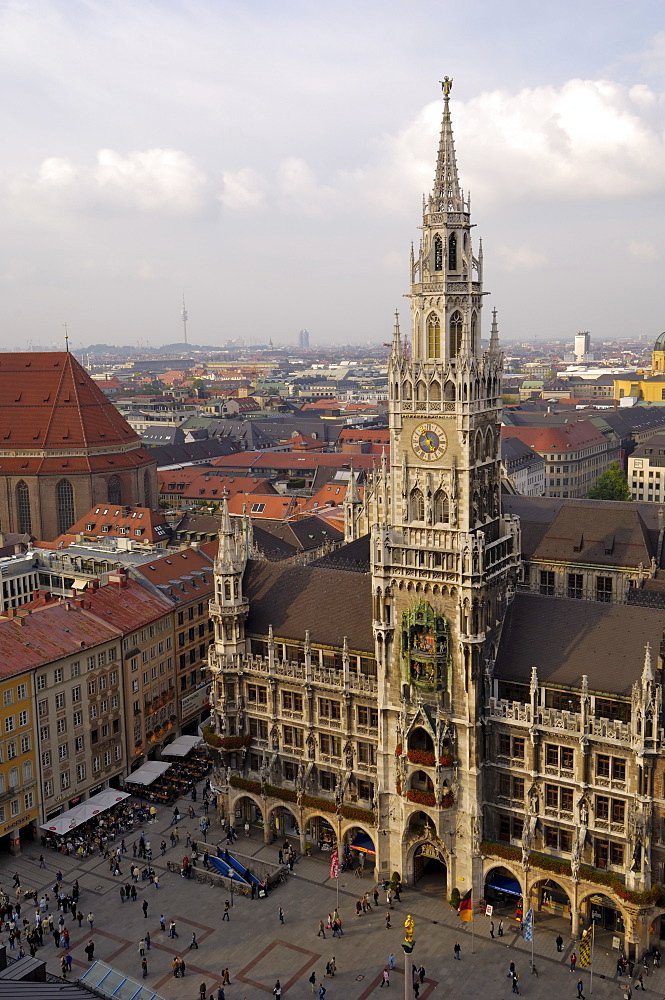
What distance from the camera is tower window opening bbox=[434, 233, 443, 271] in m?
69.7

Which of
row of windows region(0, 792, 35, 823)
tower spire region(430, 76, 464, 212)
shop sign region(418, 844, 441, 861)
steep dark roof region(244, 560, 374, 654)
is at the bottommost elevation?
shop sign region(418, 844, 441, 861)

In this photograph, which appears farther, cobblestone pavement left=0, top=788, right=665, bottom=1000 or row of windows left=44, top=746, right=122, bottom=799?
row of windows left=44, top=746, right=122, bottom=799

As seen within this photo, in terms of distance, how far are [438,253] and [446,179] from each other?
560 cm

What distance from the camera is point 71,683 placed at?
87.4m

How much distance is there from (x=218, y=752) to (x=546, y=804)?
100ft

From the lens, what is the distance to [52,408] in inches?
7146

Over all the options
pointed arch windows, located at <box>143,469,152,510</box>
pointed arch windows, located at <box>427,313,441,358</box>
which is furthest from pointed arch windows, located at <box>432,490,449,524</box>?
pointed arch windows, located at <box>143,469,152,510</box>

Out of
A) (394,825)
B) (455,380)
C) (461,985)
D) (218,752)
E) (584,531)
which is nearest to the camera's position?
(461,985)

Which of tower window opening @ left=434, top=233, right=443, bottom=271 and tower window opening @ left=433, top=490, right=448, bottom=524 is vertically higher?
tower window opening @ left=434, top=233, right=443, bottom=271

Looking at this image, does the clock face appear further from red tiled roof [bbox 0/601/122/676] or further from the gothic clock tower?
red tiled roof [bbox 0/601/122/676]

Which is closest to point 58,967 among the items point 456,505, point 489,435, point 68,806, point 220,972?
point 220,972

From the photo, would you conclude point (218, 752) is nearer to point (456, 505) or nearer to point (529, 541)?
point (456, 505)

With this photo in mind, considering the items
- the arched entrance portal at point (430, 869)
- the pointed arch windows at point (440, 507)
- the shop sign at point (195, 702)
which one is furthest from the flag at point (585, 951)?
the shop sign at point (195, 702)

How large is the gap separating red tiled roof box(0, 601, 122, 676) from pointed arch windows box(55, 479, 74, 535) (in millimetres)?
82131
